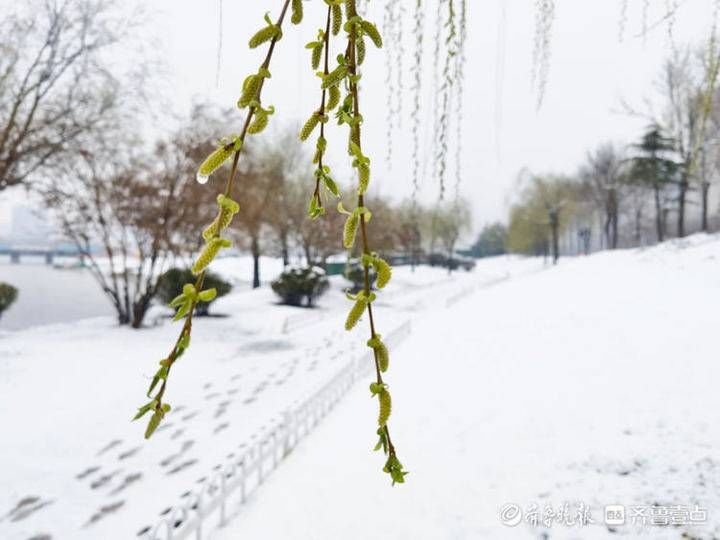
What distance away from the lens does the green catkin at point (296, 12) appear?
0.58 metres

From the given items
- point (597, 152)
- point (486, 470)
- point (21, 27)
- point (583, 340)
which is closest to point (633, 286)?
point (583, 340)

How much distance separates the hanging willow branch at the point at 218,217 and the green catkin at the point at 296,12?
35 mm

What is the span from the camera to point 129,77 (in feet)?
38.5

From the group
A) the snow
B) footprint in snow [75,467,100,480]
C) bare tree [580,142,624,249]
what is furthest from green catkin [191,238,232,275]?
bare tree [580,142,624,249]

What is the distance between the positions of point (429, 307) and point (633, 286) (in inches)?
333

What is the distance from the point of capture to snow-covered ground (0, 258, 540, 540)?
4445 mm

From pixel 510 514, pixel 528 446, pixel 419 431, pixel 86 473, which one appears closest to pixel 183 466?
pixel 86 473

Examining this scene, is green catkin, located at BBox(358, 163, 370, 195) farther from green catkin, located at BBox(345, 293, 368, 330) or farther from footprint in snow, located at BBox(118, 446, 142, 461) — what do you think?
footprint in snow, located at BBox(118, 446, 142, 461)

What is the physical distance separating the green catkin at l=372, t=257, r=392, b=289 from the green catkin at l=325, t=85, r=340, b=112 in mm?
199

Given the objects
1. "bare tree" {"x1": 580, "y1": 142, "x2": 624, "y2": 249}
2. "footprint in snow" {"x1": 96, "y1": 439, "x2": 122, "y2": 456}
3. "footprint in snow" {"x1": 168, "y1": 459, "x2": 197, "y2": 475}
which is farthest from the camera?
"bare tree" {"x1": 580, "y1": 142, "x2": 624, "y2": 249}

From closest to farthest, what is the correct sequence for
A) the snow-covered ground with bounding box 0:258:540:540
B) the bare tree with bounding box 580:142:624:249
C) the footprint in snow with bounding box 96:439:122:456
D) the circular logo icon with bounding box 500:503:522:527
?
1. the circular logo icon with bounding box 500:503:522:527
2. the snow-covered ground with bounding box 0:258:540:540
3. the footprint in snow with bounding box 96:439:122:456
4. the bare tree with bounding box 580:142:624:249

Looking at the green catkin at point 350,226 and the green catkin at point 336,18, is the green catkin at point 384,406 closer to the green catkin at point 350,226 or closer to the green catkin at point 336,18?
the green catkin at point 350,226

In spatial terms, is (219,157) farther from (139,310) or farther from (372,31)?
(139,310)

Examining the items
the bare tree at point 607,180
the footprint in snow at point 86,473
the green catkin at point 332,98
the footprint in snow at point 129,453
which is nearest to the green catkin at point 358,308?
the green catkin at point 332,98
